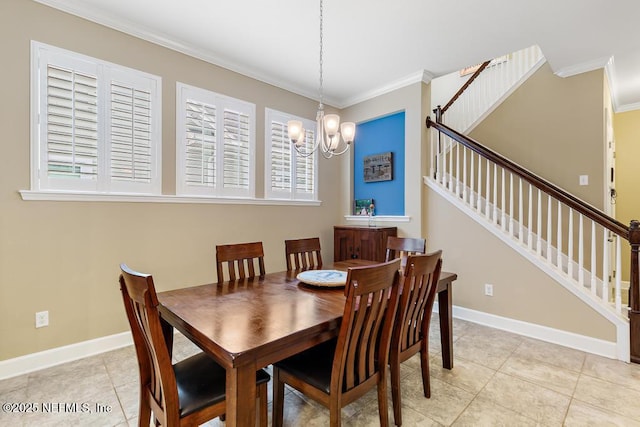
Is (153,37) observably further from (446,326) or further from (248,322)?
(446,326)

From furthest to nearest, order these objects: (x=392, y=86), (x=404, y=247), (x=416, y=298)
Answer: (x=392, y=86), (x=404, y=247), (x=416, y=298)

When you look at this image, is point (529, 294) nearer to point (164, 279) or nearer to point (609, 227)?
point (609, 227)

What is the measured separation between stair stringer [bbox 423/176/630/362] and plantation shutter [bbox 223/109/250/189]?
2.26 m

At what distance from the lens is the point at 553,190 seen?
2.94 m

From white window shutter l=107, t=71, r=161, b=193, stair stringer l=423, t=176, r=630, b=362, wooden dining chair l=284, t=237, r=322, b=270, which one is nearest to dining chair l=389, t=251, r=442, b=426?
wooden dining chair l=284, t=237, r=322, b=270

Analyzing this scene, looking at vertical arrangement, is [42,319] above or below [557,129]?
below

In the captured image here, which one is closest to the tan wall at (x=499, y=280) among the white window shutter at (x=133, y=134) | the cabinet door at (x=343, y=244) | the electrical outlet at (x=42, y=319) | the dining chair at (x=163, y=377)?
the cabinet door at (x=343, y=244)

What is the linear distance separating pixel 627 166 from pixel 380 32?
179 inches

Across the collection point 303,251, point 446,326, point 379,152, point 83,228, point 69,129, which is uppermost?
point 379,152

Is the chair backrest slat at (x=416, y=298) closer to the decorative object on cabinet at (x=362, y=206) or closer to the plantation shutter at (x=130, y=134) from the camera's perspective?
the decorative object on cabinet at (x=362, y=206)

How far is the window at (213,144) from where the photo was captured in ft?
10.2

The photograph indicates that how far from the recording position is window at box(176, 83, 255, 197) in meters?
3.12

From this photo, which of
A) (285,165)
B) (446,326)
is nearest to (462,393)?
(446,326)

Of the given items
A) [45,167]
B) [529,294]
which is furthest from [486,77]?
[45,167]
